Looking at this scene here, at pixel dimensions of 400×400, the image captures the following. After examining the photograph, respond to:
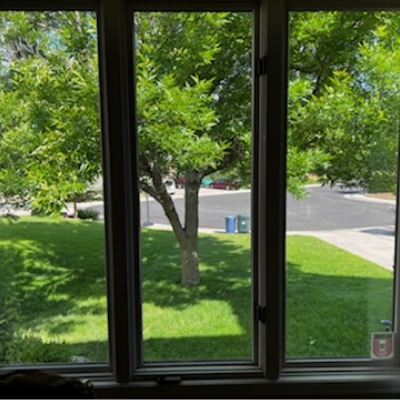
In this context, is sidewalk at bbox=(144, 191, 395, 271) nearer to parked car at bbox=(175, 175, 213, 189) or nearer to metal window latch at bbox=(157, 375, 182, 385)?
parked car at bbox=(175, 175, 213, 189)

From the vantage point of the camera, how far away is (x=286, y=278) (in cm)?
200

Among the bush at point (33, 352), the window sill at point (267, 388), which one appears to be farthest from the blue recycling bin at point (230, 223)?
the bush at point (33, 352)

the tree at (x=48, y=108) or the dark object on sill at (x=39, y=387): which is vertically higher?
the tree at (x=48, y=108)

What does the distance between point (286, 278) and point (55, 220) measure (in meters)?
1.14

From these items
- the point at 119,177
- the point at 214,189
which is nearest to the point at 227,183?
the point at 214,189

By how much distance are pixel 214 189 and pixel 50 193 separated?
77 centimetres

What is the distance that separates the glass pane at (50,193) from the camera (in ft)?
6.11

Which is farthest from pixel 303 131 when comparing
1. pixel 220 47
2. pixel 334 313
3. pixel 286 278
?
pixel 334 313

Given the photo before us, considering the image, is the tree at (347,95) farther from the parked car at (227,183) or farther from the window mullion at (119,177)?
the window mullion at (119,177)

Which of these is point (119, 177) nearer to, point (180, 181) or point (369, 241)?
point (180, 181)

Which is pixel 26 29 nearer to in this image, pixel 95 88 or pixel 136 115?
pixel 95 88

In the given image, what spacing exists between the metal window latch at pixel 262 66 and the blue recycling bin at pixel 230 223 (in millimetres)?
676

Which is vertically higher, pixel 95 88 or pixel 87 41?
pixel 87 41

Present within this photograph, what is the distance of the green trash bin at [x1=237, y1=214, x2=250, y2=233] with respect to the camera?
1989 mm
